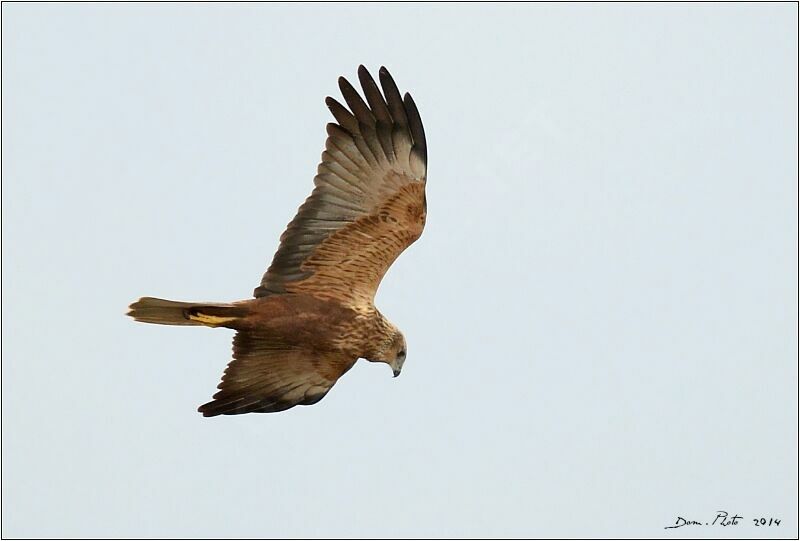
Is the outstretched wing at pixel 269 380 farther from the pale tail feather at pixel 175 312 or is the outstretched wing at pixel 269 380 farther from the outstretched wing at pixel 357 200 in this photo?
the pale tail feather at pixel 175 312

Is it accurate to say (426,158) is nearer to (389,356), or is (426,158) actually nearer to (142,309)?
(389,356)

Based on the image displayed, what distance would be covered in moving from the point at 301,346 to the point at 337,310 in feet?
1.82

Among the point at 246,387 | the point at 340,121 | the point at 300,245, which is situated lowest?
the point at 246,387

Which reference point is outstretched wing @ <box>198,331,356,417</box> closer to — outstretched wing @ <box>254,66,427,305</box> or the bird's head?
the bird's head

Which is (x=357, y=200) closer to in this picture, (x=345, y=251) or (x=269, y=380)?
(x=345, y=251)

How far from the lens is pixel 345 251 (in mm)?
13836

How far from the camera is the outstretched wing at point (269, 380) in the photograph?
14266 mm

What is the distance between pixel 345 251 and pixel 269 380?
144 centimetres

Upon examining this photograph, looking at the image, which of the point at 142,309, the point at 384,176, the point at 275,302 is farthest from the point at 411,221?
the point at 142,309

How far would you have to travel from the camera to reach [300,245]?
13766 millimetres

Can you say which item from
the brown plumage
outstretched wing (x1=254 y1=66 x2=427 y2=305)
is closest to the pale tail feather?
the brown plumage

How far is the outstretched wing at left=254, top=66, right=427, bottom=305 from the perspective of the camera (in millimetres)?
13578

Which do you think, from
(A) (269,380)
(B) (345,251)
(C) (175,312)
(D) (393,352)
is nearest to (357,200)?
(B) (345,251)

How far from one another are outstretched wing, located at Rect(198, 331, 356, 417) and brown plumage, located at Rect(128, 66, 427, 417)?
0.11ft
